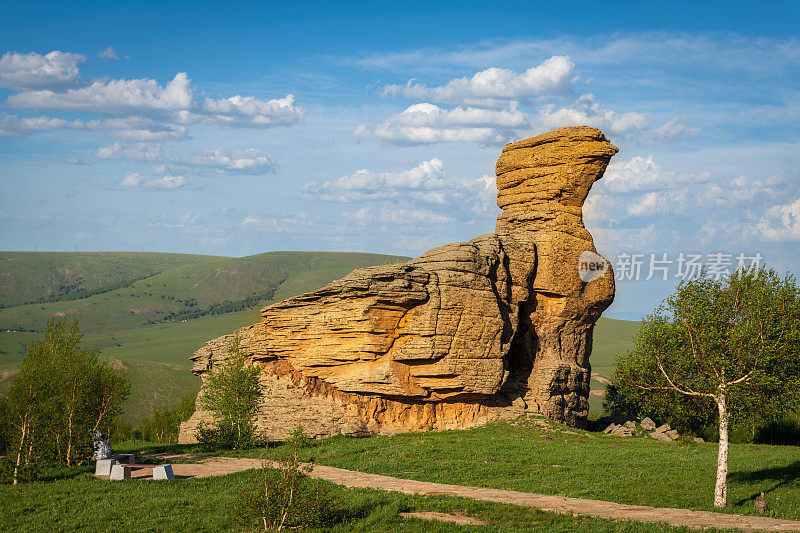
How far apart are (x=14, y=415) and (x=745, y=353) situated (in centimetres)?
2767

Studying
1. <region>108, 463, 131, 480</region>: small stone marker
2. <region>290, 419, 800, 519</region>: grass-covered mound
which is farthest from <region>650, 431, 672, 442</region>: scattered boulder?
<region>108, 463, 131, 480</region>: small stone marker

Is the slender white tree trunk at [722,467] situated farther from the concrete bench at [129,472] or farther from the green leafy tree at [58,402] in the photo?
the green leafy tree at [58,402]

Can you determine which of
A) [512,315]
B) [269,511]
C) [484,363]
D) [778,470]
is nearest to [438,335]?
[484,363]

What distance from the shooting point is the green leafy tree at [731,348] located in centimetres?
2069

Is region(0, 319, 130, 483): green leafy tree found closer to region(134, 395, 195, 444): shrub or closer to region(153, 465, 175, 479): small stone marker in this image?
region(153, 465, 175, 479): small stone marker

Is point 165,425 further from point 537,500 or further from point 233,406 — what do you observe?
point 537,500

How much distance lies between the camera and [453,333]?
37031 millimetres

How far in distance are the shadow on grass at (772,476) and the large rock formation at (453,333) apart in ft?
46.9

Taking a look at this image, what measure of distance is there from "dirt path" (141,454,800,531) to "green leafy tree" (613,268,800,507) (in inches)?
76.6

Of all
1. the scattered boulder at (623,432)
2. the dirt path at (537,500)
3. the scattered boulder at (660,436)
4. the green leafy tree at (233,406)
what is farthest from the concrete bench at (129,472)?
the scattered boulder at (660,436)

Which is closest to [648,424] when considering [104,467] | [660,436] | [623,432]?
[660,436]

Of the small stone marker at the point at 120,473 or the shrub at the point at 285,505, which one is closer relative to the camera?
the shrub at the point at 285,505

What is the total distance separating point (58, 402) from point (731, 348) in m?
26.5

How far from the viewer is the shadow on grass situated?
23922 millimetres
